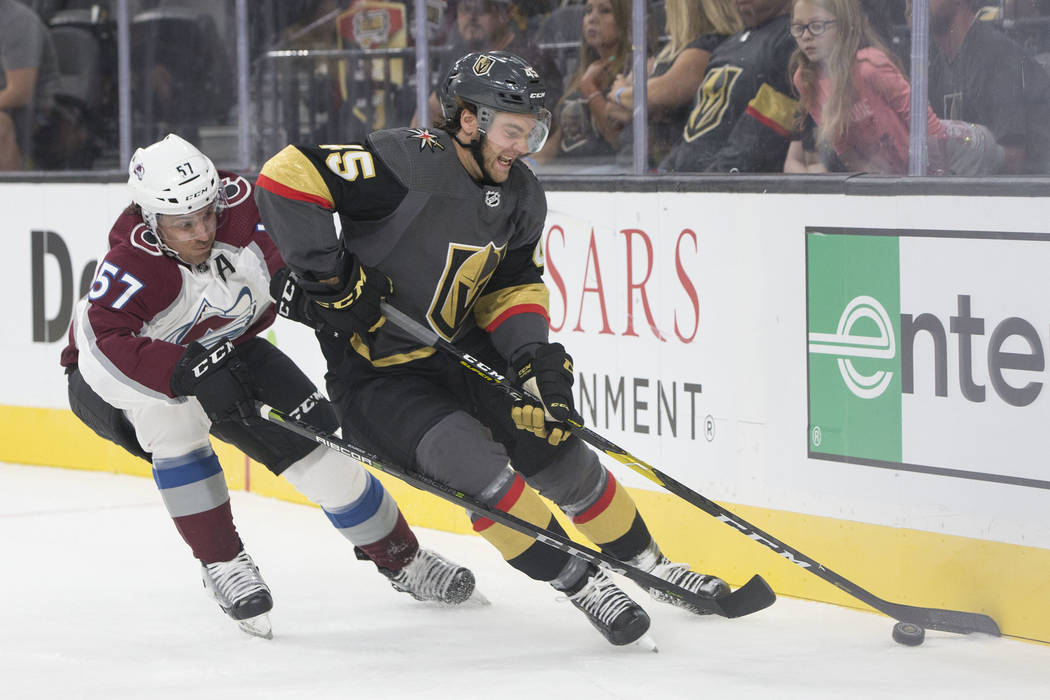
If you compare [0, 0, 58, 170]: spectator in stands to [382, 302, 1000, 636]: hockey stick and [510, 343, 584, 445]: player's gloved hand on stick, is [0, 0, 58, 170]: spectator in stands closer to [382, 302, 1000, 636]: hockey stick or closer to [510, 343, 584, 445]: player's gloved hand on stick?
[382, 302, 1000, 636]: hockey stick

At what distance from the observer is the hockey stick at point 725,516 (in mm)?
2988

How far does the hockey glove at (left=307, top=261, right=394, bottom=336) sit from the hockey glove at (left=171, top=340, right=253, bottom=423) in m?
0.22

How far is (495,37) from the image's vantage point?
164 inches

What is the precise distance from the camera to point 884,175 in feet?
10.6

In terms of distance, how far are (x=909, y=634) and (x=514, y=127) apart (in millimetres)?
1228

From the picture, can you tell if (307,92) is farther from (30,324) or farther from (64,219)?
(30,324)

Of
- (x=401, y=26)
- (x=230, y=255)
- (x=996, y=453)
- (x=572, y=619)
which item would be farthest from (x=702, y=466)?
(x=401, y=26)

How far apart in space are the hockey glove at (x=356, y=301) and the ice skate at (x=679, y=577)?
2.50 ft

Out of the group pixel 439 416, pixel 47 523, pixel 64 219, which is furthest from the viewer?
pixel 64 219

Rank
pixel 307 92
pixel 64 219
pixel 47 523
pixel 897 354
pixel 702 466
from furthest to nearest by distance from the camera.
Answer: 1. pixel 64 219
2. pixel 307 92
3. pixel 47 523
4. pixel 702 466
5. pixel 897 354

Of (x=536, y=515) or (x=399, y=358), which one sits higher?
(x=399, y=358)

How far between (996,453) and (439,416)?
1.09 m

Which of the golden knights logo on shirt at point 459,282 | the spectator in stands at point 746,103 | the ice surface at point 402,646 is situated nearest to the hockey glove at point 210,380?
the golden knights logo on shirt at point 459,282

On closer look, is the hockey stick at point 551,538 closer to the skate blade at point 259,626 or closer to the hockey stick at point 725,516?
the hockey stick at point 725,516
